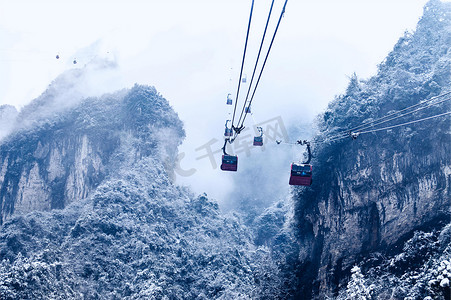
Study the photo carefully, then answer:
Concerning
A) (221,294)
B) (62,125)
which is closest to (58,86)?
(62,125)

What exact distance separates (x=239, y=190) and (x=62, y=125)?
27.9 meters

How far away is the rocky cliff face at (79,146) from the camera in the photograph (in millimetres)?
40062

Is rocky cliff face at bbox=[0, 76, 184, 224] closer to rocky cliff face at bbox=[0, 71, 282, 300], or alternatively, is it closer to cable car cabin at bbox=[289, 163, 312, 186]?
rocky cliff face at bbox=[0, 71, 282, 300]

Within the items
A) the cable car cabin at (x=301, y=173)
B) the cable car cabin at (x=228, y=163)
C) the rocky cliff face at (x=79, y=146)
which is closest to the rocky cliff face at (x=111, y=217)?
the rocky cliff face at (x=79, y=146)

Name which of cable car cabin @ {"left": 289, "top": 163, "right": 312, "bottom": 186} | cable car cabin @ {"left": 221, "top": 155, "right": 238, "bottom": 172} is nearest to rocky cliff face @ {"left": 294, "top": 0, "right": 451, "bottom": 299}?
cable car cabin @ {"left": 289, "top": 163, "right": 312, "bottom": 186}

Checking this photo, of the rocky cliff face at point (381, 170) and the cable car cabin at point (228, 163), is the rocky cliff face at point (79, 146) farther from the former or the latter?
the cable car cabin at point (228, 163)

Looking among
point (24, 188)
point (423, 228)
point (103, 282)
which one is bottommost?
point (103, 282)

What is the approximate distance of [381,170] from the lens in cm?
2025

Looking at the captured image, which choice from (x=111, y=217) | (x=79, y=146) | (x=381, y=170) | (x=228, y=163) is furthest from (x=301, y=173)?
Result: (x=79, y=146)

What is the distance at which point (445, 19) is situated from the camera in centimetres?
2406

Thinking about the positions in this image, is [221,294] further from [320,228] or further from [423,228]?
[423,228]

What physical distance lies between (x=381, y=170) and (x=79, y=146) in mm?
33631

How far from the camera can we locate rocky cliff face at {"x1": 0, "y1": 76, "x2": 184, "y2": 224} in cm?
4006

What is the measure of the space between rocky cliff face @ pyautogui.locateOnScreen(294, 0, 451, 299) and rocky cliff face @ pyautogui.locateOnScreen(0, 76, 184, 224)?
72.4 feet
